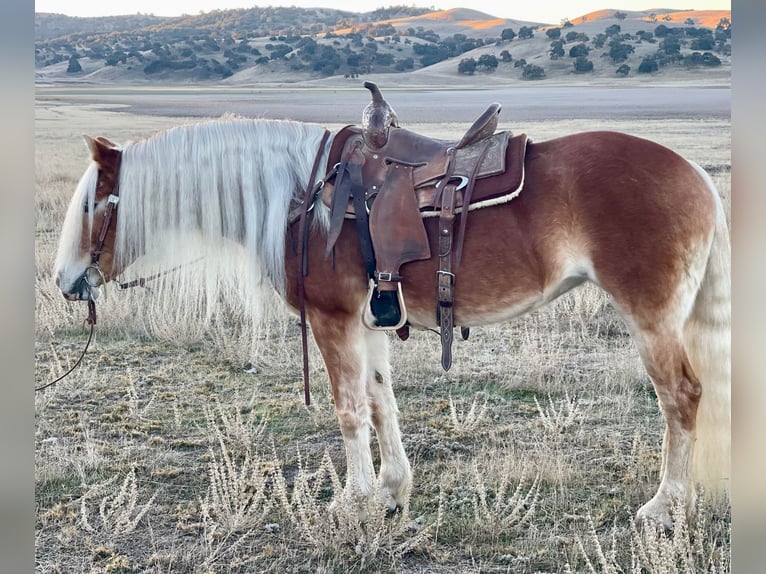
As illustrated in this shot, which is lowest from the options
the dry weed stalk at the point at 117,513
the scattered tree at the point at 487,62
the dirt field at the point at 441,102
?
the dry weed stalk at the point at 117,513

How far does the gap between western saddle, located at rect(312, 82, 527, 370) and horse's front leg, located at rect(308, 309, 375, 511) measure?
11cm

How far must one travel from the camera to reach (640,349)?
326 cm

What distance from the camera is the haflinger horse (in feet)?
10.5

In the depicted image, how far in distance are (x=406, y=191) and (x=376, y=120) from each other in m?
0.38

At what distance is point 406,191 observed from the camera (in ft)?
11.1

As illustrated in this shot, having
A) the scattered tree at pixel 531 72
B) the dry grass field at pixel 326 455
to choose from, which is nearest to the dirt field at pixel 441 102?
the scattered tree at pixel 531 72

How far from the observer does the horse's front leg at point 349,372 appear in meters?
3.44

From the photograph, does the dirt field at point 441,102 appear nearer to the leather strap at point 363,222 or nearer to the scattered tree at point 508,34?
the scattered tree at point 508,34

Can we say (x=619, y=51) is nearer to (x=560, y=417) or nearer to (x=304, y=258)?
(x=560, y=417)

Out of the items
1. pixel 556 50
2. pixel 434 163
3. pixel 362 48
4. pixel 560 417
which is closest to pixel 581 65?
pixel 556 50

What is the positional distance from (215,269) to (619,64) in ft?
38.0

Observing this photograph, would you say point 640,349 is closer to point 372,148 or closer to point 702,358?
point 702,358

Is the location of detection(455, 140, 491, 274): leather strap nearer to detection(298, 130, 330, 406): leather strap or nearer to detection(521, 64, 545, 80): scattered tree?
detection(298, 130, 330, 406): leather strap
